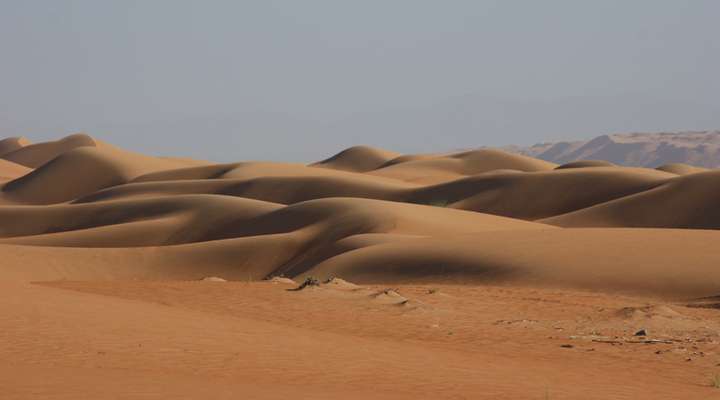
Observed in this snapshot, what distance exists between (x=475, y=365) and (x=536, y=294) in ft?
39.6

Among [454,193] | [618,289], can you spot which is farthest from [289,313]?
[454,193]

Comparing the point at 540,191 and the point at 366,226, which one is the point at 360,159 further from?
the point at 366,226

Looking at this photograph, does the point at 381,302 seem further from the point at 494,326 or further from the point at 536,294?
the point at 536,294

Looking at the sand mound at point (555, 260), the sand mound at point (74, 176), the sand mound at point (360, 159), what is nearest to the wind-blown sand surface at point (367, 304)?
the sand mound at point (555, 260)

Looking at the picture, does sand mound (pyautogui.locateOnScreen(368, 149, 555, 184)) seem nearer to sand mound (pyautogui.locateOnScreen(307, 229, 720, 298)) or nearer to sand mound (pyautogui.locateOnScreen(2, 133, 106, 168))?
sand mound (pyautogui.locateOnScreen(2, 133, 106, 168))

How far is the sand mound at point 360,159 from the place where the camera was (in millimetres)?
143625

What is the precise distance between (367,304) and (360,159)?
410 ft

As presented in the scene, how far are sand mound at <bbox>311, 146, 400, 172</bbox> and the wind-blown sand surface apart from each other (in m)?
77.1

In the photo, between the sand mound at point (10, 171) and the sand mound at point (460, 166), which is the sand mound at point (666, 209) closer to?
the sand mound at point (460, 166)

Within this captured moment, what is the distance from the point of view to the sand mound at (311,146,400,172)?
471 feet

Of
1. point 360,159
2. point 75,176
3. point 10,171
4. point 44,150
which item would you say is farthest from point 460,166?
point 44,150

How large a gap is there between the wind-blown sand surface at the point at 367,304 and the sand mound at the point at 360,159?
77121 mm

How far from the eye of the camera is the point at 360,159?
5773 inches

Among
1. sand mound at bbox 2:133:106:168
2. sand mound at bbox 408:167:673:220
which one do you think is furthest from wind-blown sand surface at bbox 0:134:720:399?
sand mound at bbox 2:133:106:168
